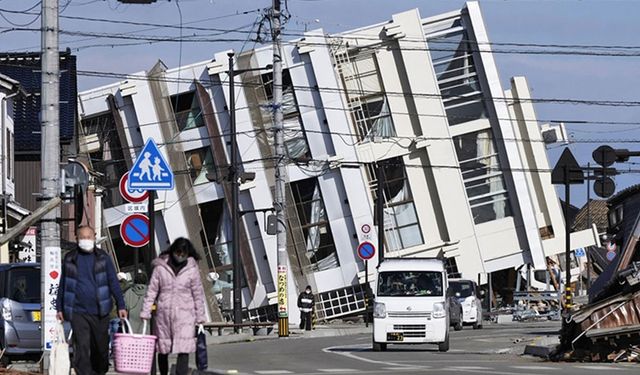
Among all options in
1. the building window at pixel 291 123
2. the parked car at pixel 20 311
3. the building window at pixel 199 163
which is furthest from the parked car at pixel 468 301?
the parked car at pixel 20 311

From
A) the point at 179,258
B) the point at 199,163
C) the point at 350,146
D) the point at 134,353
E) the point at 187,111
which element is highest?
the point at 187,111

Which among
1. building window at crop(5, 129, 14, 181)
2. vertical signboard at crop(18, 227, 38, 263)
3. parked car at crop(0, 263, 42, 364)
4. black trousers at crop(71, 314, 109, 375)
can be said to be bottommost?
black trousers at crop(71, 314, 109, 375)

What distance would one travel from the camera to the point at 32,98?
49.5 metres

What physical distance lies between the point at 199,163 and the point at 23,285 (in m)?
37.4

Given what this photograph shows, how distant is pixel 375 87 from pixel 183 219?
1028cm

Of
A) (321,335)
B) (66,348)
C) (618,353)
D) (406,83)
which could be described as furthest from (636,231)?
(406,83)

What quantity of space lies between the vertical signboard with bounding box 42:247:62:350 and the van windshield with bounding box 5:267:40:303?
4702 millimetres

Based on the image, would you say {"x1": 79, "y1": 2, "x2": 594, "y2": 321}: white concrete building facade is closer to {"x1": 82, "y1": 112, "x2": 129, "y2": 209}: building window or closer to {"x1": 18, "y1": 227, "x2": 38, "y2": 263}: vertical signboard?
{"x1": 82, "y1": 112, "x2": 129, "y2": 209}: building window

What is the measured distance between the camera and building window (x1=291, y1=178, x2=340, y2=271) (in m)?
60.7

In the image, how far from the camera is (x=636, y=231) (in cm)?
2784

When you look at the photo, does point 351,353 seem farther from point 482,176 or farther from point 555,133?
point 555,133

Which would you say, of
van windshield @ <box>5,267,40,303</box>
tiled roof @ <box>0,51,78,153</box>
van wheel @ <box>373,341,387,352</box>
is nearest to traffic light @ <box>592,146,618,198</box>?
van wheel @ <box>373,341,387,352</box>

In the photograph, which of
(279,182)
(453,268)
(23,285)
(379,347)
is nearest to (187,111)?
(453,268)

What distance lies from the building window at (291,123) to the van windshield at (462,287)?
12547 mm
